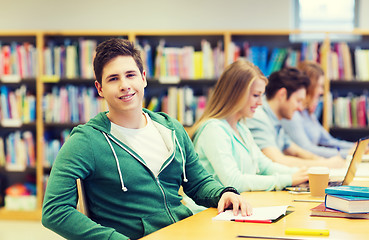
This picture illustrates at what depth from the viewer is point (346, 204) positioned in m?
1.61

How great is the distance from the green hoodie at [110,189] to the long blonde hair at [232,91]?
67 cm

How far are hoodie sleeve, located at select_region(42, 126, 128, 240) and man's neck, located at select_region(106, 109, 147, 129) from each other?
0.22 m

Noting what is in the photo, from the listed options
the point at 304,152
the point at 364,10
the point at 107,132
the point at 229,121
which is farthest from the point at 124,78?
the point at 364,10

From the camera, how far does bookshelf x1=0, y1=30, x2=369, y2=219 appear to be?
4.97 m

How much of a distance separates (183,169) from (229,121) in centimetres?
72

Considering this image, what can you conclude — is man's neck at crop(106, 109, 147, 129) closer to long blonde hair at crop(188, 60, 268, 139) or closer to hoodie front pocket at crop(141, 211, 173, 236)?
hoodie front pocket at crop(141, 211, 173, 236)

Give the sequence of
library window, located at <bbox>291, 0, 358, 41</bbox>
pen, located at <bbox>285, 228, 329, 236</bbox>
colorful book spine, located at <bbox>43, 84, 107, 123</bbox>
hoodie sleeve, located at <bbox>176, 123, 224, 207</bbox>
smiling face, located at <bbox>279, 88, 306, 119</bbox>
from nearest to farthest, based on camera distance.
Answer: pen, located at <bbox>285, 228, 329, 236</bbox>
hoodie sleeve, located at <bbox>176, 123, 224, 207</bbox>
smiling face, located at <bbox>279, 88, 306, 119</bbox>
colorful book spine, located at <bbox>43, 84, 107, 123</bbox>
library window, located at <bbox>291, 0, 358, 41</bbox>

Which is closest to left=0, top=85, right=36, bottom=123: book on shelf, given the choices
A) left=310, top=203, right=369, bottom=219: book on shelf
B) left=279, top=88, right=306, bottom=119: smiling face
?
left=279, top=88, right=306, bottom=119: smiling face

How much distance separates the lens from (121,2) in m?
5.51

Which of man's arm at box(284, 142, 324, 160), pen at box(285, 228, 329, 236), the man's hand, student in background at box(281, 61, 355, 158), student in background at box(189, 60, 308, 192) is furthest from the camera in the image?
student in background at box(281, 61, 355, 158)

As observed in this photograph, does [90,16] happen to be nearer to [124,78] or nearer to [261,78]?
[261,78]

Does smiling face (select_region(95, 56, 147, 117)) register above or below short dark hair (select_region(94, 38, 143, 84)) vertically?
below

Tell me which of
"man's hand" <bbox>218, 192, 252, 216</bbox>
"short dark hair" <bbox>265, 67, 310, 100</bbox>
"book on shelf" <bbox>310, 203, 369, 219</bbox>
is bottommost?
"book on shelf" <bbox>310, 203, 369, 219</bbox>

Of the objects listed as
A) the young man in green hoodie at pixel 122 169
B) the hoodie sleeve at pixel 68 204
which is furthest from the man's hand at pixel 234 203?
the hoodie sleeve at pixel 68 204
